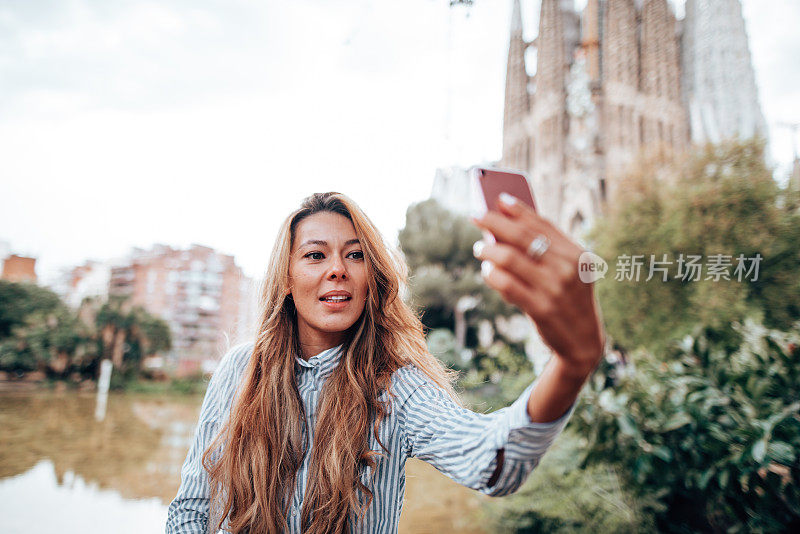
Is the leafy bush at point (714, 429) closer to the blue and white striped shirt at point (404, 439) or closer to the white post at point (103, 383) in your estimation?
the blue and white striped shirt at point (404, 439)

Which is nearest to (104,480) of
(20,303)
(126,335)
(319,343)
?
(319,343)

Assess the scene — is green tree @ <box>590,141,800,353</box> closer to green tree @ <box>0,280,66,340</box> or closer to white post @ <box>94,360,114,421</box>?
white post @ <box>94,360,114,421</box>

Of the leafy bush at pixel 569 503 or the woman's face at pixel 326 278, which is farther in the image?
the leafy bush at pixel 569 503

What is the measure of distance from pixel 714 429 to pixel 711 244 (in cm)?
678

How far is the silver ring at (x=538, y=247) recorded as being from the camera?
1.72ft

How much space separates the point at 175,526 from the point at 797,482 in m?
2.62

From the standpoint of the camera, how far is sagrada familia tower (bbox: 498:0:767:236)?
50.3ft

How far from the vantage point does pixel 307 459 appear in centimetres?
110

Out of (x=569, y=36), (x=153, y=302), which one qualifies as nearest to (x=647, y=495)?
(x=569, y=36)

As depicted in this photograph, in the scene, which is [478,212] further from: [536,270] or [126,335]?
[126,335]

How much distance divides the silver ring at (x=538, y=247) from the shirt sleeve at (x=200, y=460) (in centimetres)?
95

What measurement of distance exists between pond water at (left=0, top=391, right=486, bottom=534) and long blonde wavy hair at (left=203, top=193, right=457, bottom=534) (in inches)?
110

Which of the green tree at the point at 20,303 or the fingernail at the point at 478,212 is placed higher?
the fingernail at the point at 478,212

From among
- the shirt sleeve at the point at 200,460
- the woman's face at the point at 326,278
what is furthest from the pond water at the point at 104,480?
the woman's face at the point at 326,278
